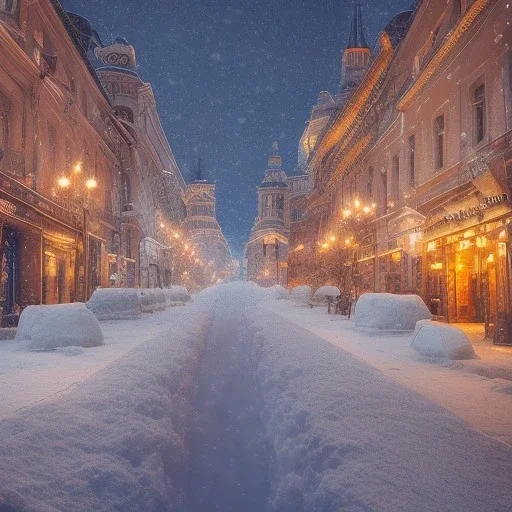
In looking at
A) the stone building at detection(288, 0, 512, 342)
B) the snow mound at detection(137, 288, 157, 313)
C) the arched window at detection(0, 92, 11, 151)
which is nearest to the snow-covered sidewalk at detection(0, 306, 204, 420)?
the arched window at detection(0, 92, 11, 151)

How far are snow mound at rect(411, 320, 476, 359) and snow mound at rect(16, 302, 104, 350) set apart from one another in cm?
644

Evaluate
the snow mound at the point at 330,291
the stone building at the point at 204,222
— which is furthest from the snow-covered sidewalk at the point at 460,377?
the stone building at the point at 204,222

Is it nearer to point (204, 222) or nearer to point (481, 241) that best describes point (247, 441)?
point (481, 241)

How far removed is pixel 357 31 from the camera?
46.1 metres

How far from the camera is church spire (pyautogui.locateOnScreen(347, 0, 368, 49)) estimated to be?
45750 millimetres

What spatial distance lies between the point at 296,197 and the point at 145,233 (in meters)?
22.4

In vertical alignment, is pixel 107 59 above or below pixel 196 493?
above

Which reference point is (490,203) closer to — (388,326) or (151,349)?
(388,326)

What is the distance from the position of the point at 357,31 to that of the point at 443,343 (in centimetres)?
4507

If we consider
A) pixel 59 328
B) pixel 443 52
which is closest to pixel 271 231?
pixel 443 52

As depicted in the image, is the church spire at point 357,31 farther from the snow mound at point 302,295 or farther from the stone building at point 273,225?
the snow mound at point 302,295

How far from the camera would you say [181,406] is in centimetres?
614

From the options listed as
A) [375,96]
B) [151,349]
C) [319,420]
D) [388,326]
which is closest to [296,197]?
[375,96]

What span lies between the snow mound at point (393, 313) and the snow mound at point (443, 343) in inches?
134
